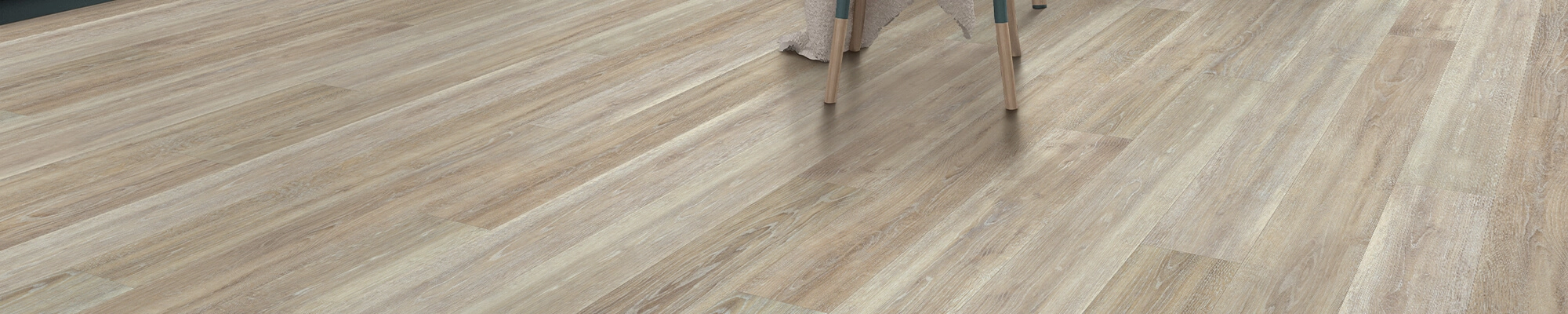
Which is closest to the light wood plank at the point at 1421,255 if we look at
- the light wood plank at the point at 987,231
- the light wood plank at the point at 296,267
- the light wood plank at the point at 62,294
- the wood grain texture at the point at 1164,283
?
the wood grain texture at the point at 1164,283

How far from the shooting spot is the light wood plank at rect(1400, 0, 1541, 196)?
5.78ft

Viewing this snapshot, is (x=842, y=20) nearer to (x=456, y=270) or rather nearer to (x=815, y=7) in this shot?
(x=815, y=7)

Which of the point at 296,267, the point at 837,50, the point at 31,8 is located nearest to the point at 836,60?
the point at 837,50

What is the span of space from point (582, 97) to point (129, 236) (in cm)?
81

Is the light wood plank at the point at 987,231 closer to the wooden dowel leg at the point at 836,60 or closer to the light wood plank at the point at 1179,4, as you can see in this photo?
the wooden dowel leg at the point at 836,60

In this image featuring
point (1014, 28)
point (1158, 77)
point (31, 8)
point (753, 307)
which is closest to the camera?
point (753, 307)

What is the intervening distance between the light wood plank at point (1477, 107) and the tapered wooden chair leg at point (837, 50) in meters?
0.85

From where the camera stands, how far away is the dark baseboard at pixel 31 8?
2.90m

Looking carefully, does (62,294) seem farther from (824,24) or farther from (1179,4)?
(1179,4)

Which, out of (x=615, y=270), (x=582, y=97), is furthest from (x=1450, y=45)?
(x=615, y=270)

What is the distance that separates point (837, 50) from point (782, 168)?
1.33 ft

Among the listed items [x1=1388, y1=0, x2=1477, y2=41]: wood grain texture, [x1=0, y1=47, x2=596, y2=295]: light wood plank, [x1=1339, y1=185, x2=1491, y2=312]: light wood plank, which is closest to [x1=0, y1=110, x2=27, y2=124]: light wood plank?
[x1=0, y1=47, x2=596, y2=295]: light wood plank

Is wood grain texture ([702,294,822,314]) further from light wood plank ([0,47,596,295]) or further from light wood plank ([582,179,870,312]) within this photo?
light wood plank ([0,47,596,295])

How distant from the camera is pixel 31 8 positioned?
2955 millimetres
